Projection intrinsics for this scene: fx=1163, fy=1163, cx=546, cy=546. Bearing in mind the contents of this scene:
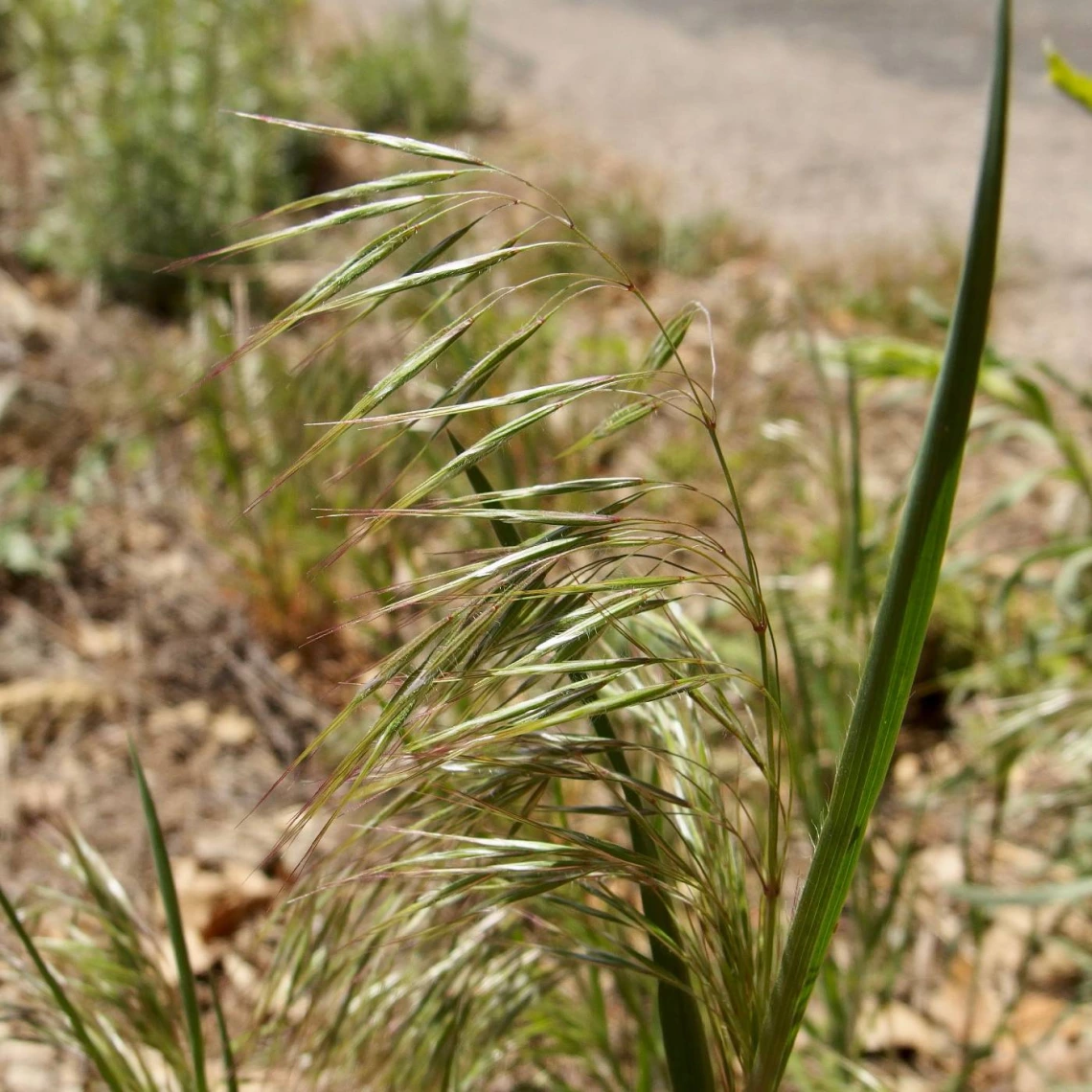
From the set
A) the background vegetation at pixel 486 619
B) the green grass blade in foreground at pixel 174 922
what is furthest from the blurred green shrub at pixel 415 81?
the green grass blade in foreground at pixel 174 922

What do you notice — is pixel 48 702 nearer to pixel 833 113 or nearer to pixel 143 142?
pixel 143 142

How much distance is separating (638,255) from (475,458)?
2.83 metres

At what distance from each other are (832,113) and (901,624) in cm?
395

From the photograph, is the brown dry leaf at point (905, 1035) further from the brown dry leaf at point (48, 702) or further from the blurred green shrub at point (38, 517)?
the blurred green shrub at point (38, 517)

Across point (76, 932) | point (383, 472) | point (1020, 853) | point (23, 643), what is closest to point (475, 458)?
point (76, 932)

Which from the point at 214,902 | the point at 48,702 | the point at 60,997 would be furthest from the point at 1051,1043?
the point at 48,702

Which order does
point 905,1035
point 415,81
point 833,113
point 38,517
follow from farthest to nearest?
point 833,113
point 415,81
point 38,517
point 905,1035

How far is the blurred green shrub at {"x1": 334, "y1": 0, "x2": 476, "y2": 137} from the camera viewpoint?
13.0ft

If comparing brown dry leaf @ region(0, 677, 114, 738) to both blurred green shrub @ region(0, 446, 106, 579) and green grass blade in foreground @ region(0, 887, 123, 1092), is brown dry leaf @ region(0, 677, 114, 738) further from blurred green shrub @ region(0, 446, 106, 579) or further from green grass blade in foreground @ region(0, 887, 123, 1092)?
green grass blade in foreground @ region(0, 887, 123, 1092)

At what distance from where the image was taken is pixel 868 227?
11.4ft

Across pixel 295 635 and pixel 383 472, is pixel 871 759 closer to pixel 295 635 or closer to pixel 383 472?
pixel 383 472

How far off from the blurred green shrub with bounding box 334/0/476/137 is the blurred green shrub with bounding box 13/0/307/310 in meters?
0.94

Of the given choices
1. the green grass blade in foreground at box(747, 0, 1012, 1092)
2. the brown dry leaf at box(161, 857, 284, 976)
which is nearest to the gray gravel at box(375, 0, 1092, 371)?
the brown dry leaf at box(161, 857, 284, 976)

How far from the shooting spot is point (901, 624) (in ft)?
1.99
